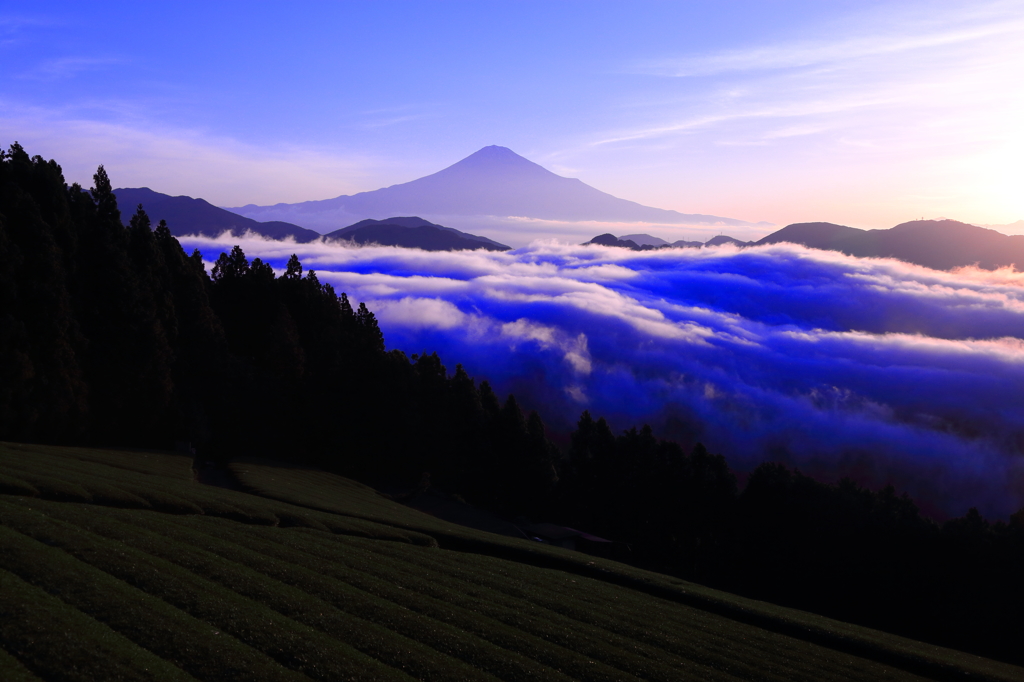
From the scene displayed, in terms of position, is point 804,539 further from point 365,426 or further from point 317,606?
point 317,606

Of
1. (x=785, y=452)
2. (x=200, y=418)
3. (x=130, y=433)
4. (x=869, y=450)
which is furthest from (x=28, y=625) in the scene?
(x=869, y=450)

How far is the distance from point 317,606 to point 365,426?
52224 millimetres

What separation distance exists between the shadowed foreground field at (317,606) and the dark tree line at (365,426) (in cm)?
1333

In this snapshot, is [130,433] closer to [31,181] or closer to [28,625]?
[31,181]

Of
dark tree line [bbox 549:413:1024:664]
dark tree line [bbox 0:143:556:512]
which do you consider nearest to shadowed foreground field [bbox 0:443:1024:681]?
dark tree line [bbox 0:143:556:512]

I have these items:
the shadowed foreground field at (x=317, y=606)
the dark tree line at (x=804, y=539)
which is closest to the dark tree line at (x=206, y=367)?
the dark tree line at (x=804, y=539)

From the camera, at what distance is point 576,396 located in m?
180

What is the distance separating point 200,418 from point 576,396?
125065 mm

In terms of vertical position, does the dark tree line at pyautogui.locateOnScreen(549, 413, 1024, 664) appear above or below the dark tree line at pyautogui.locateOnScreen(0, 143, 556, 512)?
below

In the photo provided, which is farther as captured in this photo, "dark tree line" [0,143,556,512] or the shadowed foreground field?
"dark tree line" [0,143,556,512]

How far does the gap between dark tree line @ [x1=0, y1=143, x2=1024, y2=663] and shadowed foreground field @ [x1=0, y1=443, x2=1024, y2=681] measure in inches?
525

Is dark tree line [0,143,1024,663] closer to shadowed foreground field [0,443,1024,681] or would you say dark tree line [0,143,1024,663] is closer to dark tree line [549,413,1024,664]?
dark tree line [549,413,1024,664]

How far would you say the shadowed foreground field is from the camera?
54.3ft

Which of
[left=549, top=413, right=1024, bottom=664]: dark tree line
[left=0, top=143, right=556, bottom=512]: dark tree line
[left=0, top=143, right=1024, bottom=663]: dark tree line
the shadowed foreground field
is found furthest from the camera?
[left=549, top=413, right=1024, bottom=664]: dark tree line
